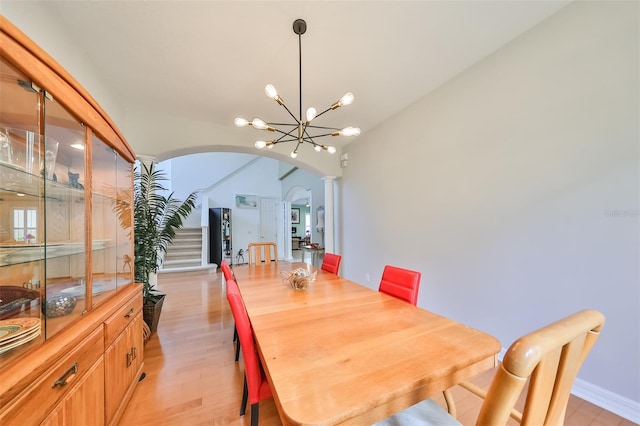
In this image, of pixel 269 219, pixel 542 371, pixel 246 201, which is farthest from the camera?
pixel 269 219

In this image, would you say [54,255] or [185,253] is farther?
[185,253]

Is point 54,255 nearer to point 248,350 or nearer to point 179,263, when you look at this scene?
point 248,350

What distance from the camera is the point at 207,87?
2.67 m

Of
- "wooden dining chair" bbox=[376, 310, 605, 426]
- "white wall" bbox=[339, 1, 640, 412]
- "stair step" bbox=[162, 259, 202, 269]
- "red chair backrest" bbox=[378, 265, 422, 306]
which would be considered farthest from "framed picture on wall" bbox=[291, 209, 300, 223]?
"wooden dining chair" bbox=[376, 310, 605, 426]

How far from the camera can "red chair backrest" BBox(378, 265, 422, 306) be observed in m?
1.72

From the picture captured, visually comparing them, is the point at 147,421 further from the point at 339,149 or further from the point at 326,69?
the point at 339,149

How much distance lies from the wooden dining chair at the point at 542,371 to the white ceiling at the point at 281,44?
7.06 feet

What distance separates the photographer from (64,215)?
1332 millimetres

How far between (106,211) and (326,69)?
90.2 inches

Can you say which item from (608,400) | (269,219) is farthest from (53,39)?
(269,219)

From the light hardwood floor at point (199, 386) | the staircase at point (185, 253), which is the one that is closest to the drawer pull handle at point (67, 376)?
the light hardwood floor at point (199, 386)

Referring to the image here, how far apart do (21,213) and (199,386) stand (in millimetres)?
1664

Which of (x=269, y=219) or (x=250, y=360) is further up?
(x=269, y=219)

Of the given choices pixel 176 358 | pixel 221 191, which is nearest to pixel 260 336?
pixel 176 358
